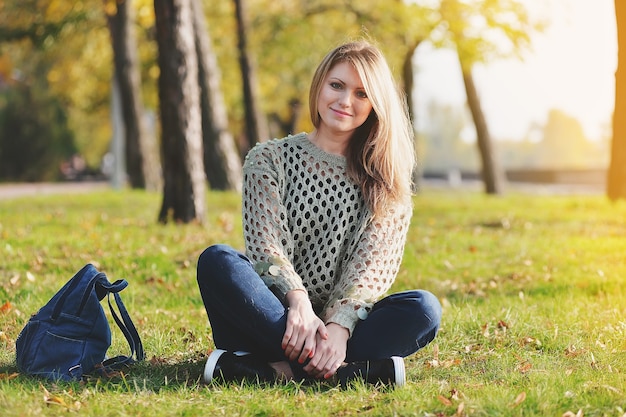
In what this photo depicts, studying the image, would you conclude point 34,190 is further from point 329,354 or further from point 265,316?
point 329,354

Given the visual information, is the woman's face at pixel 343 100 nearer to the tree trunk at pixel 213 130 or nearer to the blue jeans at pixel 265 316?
the blue jeans at pixel 265 316

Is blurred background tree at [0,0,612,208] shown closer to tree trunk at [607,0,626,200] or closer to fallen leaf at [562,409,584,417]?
tree trunk at [607,0,626,200]

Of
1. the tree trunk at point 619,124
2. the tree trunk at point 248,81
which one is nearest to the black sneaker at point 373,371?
the tree trunk at point 619,124

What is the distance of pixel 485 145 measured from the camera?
21.2 metres

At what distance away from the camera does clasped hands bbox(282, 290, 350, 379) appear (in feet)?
12.7

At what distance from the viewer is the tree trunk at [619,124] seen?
10.1 m

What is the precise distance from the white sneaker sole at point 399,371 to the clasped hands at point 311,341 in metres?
0.24

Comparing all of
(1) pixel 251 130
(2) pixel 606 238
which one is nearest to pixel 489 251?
(2) pixel 606 238

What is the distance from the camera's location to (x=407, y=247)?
938cm

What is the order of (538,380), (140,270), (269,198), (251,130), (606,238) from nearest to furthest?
(538,380) → (269,198) → (140,270) → (606,238) → (251,130)

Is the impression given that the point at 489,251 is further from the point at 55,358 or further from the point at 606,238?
the point at 55,358

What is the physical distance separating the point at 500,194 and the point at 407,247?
12.2 metres

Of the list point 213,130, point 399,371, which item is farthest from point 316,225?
point 213,130

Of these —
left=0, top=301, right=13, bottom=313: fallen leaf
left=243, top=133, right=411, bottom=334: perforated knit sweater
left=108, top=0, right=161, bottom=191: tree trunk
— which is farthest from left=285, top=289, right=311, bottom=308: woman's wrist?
left=108, top=0, right=161, bottom=191: tree trunk
